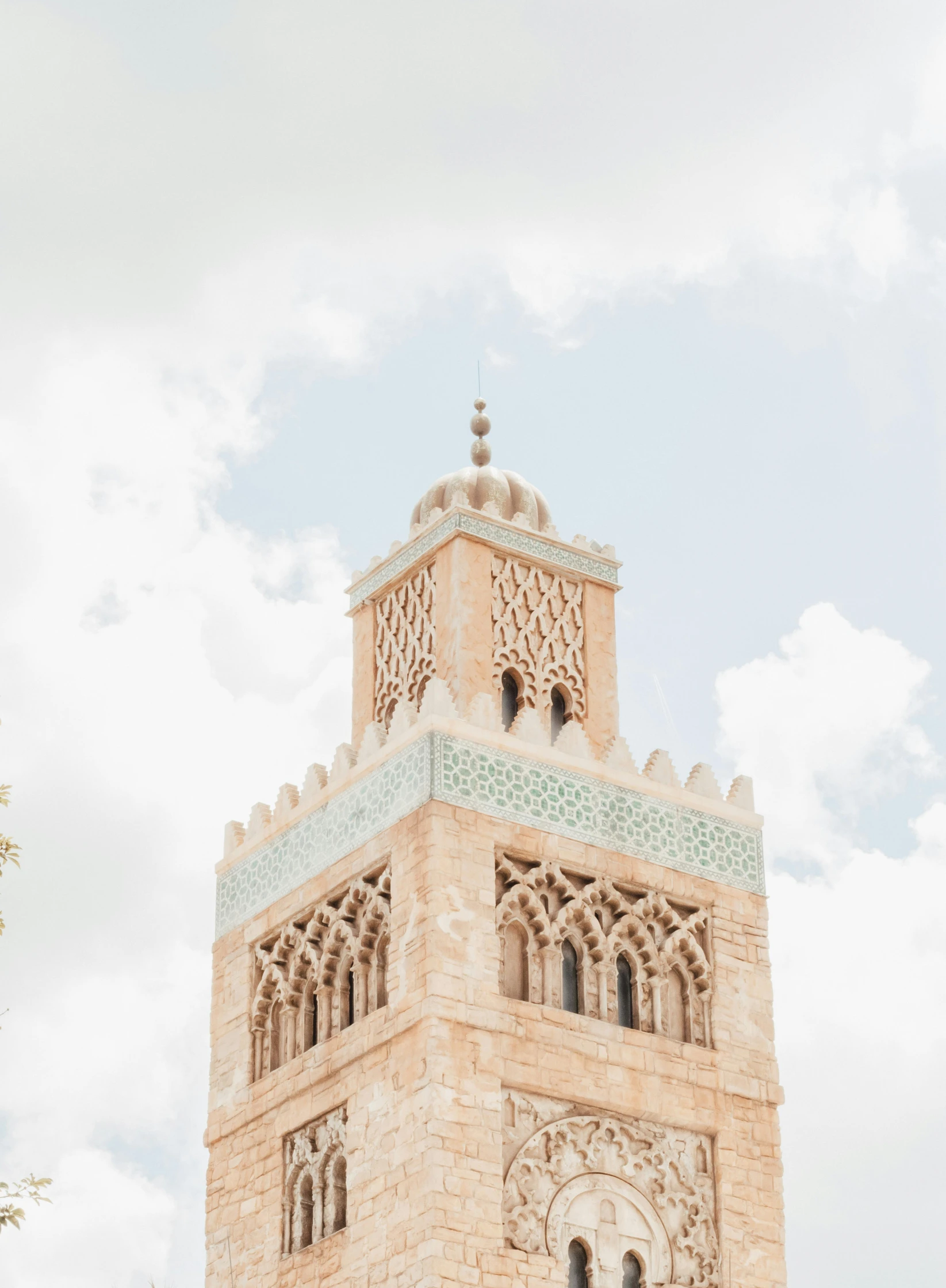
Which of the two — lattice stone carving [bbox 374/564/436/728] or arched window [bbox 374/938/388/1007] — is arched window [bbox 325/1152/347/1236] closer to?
arched window [bbox 374/938/388/1007]

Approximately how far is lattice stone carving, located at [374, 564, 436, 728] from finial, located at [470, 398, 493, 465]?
1125 millimetres

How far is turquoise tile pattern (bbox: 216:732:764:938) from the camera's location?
15703 mm

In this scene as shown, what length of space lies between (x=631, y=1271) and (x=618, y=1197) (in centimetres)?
46

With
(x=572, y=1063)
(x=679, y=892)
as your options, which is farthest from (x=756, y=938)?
(x=572, y=1063)

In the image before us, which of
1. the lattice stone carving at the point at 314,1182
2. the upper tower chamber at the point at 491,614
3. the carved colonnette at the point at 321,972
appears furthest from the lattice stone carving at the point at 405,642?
the lattice stone carving at the point at 314,1182

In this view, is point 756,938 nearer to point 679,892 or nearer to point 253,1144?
point 679,892

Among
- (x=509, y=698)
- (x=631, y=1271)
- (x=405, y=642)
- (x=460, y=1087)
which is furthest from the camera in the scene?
(x=405, y=642)

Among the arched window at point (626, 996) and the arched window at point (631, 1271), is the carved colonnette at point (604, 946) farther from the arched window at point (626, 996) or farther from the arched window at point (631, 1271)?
the arched window at point (631, 1271)

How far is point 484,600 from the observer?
1702 centimetres

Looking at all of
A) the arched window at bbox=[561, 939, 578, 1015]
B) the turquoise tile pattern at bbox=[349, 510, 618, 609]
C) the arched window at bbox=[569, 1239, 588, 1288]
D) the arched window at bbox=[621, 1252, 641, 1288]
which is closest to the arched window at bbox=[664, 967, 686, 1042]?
the arched window at bbox=[561, 939, 578, 1015]

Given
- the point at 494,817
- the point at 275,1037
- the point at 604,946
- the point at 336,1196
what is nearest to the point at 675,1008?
the point at 604,946

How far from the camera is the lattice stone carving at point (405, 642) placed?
672 inches

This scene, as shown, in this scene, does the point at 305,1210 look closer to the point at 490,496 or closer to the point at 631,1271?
the point at 631,1271

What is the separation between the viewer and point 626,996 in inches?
628
